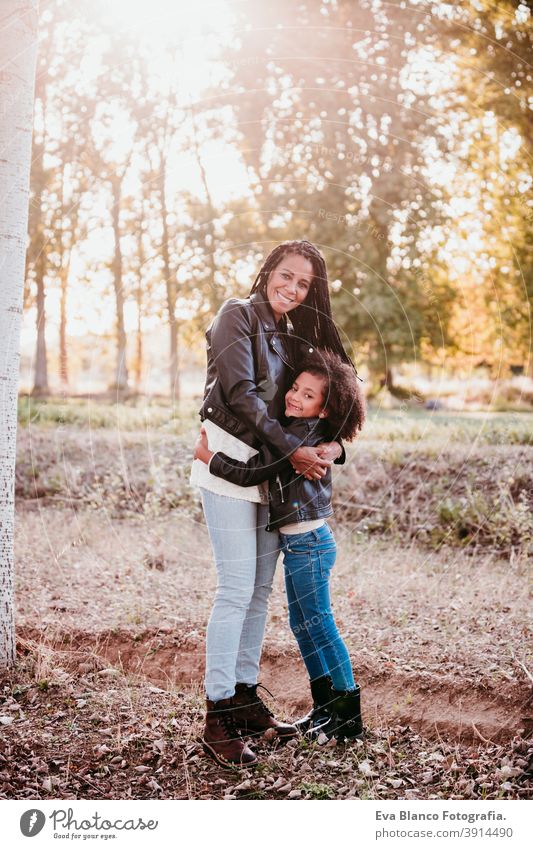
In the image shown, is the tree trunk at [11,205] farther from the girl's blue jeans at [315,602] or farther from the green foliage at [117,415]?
the green foliage at [117,415]

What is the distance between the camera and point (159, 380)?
564 inches

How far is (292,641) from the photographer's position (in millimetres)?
4637

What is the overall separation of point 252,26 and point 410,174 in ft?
8.18

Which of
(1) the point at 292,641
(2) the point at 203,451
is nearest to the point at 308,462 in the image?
(2) the point at 203,451

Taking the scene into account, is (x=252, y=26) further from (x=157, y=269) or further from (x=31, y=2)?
(x=31, y=2)

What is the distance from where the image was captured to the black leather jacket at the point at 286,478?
322 centimetres

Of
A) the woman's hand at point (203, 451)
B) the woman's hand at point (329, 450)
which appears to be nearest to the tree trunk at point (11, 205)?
the woman's hand at point (203, 451)

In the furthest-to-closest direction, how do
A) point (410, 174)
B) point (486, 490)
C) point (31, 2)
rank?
point (410, 174), point (486, 490), point (31, 2)

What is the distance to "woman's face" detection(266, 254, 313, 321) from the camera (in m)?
3.41

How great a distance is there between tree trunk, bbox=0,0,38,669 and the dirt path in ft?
1.89

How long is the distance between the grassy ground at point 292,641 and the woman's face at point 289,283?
1.93 meters

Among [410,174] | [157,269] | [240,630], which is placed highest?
[410,174]

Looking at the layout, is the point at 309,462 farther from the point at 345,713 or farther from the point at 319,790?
the point at 319,790
